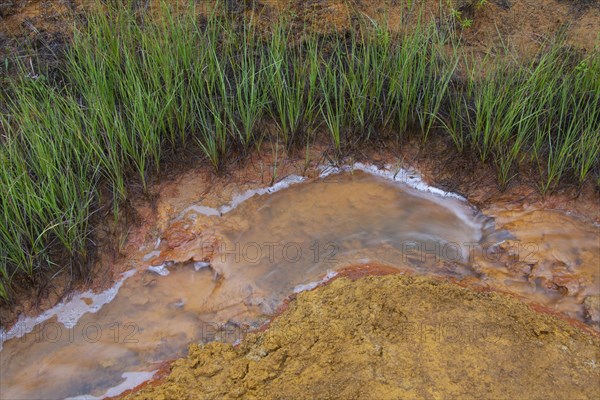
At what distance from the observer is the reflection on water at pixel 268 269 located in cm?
242

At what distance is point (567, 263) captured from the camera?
2.69 meters

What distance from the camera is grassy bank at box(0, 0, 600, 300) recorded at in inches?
109

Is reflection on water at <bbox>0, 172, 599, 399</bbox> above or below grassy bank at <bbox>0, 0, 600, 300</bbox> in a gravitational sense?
below

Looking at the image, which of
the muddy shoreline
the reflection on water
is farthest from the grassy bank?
the reflection on water

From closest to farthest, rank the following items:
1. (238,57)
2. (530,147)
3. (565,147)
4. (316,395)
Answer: (316,395), (565,147), (530,147), (238,57)

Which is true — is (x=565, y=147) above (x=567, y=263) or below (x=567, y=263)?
above

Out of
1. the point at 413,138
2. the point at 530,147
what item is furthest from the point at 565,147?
the point at 413,138

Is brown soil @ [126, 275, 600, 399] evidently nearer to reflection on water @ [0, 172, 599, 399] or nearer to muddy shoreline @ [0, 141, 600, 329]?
reflection on water @ [0, 172, 599, 399]

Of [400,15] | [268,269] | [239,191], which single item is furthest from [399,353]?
[400,15]

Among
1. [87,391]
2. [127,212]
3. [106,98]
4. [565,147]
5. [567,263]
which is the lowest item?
[87,391]

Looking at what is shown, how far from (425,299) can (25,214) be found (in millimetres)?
1794

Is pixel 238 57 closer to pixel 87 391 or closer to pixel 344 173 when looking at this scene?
pixel 344 173

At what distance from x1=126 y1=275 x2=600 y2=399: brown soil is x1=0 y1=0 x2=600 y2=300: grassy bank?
861mm

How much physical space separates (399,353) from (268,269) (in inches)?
32.9
